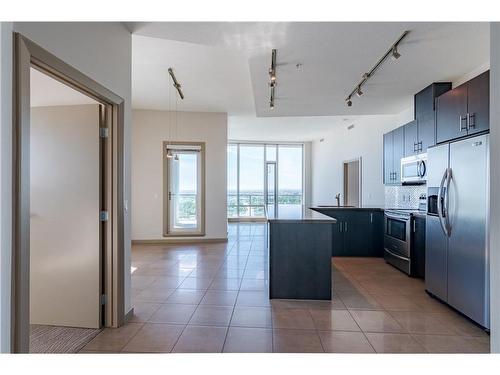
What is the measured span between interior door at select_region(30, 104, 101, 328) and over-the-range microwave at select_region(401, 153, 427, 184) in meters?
4.06

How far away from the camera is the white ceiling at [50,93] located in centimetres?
226

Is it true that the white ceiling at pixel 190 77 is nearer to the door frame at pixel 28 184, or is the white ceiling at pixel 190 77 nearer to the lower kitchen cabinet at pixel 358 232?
the door frame at pixel 28 184

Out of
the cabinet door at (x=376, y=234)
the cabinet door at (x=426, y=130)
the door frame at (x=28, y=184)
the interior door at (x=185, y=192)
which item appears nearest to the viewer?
the door frame at (x=28, y=184)

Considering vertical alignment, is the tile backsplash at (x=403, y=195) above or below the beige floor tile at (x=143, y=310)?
above

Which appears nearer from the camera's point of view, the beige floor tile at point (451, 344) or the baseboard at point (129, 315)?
the beige floor tile at point (451, 344)

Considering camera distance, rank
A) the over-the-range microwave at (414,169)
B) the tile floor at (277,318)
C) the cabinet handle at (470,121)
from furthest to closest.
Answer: the over-the-range microwave at (414,169), the cabinet handle at (470,121), the tile floor at (277,318)

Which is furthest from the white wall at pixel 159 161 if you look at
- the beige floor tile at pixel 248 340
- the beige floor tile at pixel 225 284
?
the beige floor tile at pixel 248 340

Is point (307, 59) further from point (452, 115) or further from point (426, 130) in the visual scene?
point (426, 130)

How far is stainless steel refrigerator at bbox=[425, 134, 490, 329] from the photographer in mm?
2562

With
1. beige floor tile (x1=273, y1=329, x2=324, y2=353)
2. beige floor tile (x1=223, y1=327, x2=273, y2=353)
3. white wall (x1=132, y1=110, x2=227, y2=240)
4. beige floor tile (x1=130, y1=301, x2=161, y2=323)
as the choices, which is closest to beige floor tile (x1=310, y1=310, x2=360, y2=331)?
beige floor tile (x1=273, y1=329, x2=324, y2=353)

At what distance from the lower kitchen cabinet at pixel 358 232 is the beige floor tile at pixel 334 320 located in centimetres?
250

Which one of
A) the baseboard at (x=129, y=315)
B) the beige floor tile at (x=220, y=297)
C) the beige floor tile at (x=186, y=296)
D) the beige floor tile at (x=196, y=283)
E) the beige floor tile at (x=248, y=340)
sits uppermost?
the baseboard at (x=129, y=315)

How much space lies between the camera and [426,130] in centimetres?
395

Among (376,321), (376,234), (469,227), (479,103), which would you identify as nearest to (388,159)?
(376,234)
